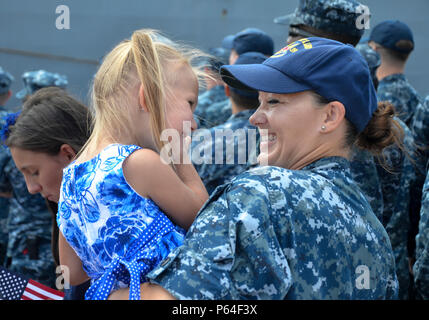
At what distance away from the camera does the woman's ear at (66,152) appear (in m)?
2.36

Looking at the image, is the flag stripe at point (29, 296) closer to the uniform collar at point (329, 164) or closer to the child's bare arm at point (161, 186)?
the child's bare arm at point (161, 186)

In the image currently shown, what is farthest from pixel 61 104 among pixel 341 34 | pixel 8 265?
pixel 8 265

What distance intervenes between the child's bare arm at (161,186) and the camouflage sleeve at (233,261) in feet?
1.03

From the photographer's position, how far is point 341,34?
2.90 metres

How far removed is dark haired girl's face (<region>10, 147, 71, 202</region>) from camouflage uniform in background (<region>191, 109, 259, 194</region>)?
1064 mm

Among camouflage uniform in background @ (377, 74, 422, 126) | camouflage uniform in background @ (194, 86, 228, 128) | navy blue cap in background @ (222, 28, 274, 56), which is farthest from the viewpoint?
camouflage uniform in background @ (194, 86, 228, 128)

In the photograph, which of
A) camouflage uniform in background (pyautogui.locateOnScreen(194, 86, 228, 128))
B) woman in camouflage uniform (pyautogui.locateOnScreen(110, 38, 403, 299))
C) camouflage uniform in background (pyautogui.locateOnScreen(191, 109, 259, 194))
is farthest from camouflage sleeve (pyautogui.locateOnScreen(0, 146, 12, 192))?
woman in camouflage uniform (pyautogui.locateOnScreen(110, 38, 403, 299))

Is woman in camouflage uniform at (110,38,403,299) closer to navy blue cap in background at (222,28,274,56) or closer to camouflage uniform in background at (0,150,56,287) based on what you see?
camouflage uniform in background at (0,150,56,287)

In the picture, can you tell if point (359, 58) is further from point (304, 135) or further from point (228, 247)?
point (228, 247)

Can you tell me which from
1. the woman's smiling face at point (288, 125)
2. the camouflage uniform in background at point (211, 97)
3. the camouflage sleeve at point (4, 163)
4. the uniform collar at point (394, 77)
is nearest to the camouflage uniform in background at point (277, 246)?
the woman's smiling face at point (288, 125)

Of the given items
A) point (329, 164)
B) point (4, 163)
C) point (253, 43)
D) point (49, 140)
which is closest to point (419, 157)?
point (253, 43)

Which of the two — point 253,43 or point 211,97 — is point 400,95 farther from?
point 211,97

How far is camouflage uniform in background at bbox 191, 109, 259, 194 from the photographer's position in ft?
10.5

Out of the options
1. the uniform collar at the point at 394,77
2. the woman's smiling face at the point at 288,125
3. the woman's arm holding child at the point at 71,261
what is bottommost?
the woman's arm holding child at the point at 71,261
